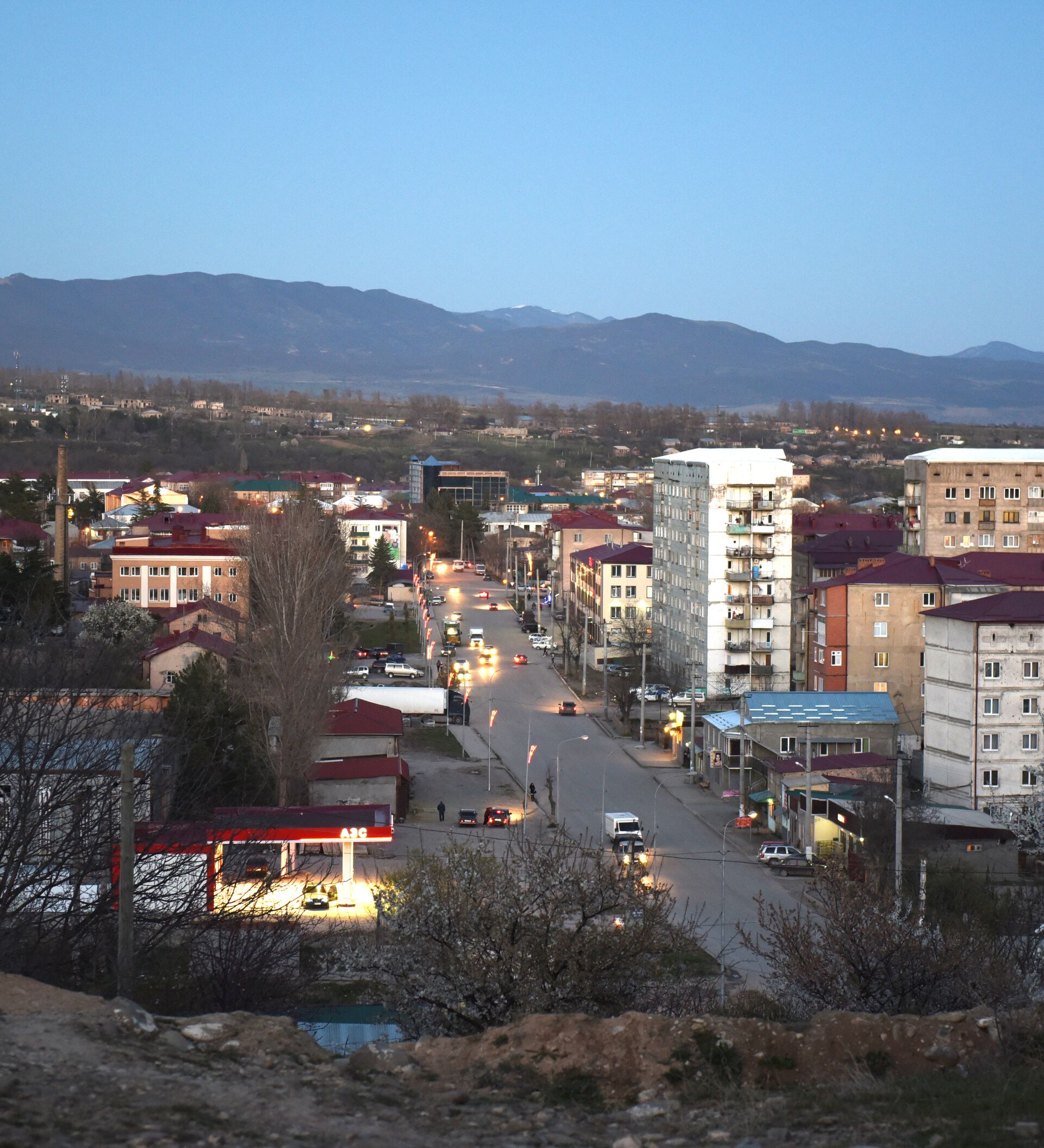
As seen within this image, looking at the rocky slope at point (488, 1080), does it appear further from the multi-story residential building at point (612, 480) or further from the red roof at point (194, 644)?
the multi-story residential building at point (612, 480)

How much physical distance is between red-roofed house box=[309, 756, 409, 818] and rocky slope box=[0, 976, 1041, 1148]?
13.0m

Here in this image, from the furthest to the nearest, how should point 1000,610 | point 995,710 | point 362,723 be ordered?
1. point 362,723
2. point 1000,610
3. point 995,710

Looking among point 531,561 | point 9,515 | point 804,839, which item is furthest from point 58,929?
point 531,561

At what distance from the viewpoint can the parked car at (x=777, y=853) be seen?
58.2ft

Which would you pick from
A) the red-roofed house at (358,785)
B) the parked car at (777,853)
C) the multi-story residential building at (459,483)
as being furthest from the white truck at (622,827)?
the multi-story residential building at (459,483)

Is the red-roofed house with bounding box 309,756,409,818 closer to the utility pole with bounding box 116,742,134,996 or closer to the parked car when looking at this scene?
the parked car

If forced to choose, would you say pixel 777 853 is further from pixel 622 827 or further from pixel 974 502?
pixel 974 502

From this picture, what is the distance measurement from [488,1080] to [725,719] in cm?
1623

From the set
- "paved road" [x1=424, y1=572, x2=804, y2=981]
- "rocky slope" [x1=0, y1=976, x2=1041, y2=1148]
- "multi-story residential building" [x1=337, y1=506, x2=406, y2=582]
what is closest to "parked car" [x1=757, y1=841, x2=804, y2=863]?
"paved road" [x1=424, y1=572, x2=804, y2=981]

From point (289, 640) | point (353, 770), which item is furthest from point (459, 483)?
point (353, 770)

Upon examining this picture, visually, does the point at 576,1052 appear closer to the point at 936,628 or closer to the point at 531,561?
the point at 936,628

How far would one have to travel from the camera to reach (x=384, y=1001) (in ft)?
27.5

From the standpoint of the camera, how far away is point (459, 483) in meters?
79.1

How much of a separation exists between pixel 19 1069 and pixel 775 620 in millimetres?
24160
